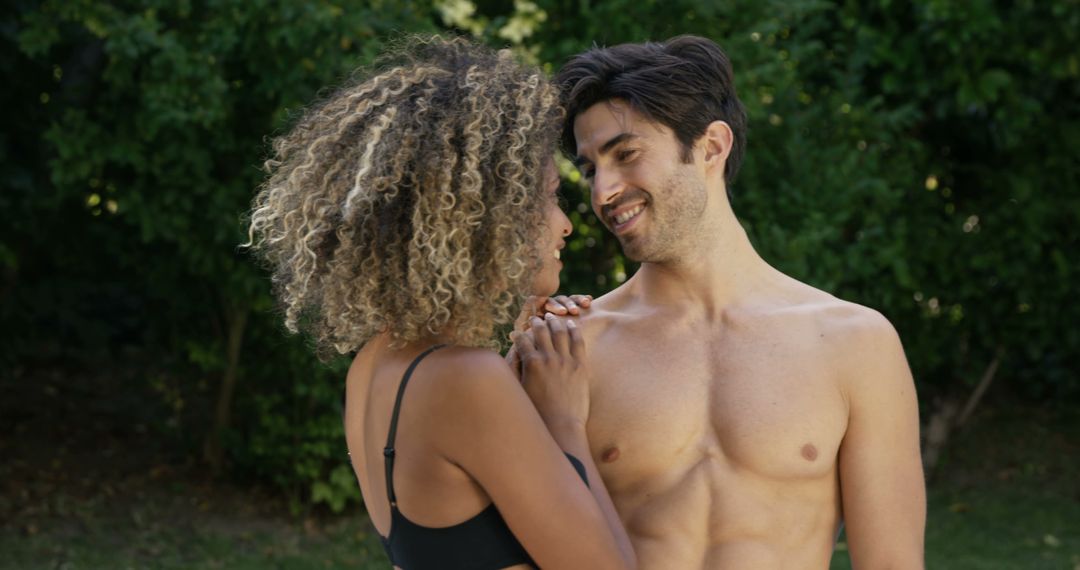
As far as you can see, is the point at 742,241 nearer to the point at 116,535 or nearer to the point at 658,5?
the point at 658,5

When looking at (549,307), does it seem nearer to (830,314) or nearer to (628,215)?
(628,215)

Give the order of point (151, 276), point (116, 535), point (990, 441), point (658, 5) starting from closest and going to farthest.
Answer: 1. point (658, 5)
2. point (116, 535)
3. point (151, 276)
4. point (990, 441)

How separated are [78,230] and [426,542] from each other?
537 cm

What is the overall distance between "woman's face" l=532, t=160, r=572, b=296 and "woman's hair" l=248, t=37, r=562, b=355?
0.08ft

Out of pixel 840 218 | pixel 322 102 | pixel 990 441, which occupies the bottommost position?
pixel 990 441

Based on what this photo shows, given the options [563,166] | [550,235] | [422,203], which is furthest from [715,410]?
[563,166]

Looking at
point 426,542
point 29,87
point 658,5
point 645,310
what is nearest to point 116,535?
point 29,87

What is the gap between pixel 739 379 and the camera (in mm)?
2865

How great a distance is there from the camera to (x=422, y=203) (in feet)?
7.32

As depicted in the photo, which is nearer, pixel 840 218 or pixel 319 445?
pixel 840 218

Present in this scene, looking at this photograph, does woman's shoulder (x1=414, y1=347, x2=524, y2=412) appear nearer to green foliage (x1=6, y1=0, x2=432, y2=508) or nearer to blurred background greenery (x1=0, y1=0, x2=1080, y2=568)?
green foliage (x1=6, y1=0, x2=432, y2=508)

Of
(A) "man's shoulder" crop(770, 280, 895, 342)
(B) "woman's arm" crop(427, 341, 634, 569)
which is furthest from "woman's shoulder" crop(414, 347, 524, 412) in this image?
(A) "man's shoulder" crop(770, 280, 895, 342)

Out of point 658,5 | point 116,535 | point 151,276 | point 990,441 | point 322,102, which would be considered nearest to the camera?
point 322,102

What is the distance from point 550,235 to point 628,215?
460 millimetres
